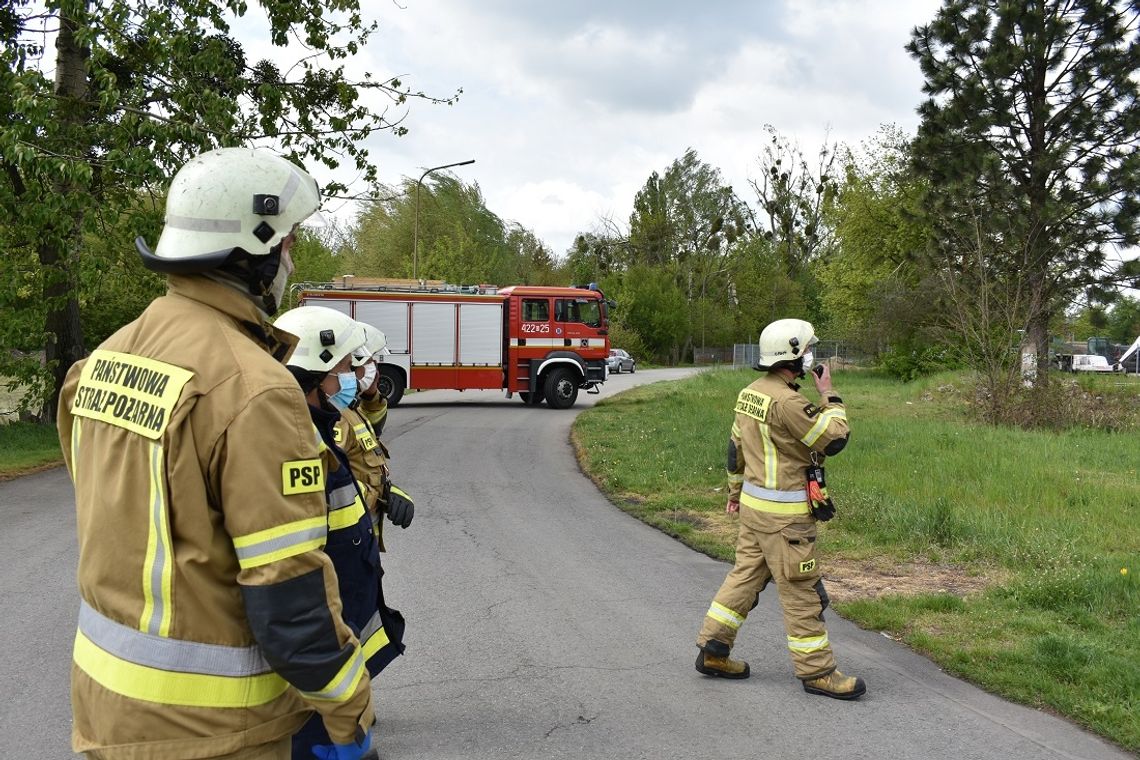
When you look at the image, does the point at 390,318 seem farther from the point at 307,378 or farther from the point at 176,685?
the point at 176,685

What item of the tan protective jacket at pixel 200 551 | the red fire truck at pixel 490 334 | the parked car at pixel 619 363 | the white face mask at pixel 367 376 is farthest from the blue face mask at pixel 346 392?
the parked car at pixel 619 363

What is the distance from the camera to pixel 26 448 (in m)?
14.4

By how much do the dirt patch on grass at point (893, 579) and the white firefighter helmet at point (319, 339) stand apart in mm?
4491

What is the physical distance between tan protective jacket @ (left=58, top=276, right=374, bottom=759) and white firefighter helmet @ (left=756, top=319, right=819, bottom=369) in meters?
3.52

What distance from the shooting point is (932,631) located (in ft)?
19.5

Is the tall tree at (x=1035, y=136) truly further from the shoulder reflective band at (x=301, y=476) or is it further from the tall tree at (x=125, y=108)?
the shoulder reflective band at (x=301, y=476)

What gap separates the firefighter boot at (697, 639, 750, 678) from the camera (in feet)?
16.4

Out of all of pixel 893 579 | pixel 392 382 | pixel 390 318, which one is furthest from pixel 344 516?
pixel 390 318

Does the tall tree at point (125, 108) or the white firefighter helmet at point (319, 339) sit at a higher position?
the tall tree at point (125, 108)

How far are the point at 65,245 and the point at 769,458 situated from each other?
37.2 feet

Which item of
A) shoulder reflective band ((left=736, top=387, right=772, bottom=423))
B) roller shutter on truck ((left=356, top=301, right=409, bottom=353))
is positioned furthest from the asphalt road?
roller shutter on truck ((left=356, top=301, right=409, bottom=353))

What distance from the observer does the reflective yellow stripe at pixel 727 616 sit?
4.98 m

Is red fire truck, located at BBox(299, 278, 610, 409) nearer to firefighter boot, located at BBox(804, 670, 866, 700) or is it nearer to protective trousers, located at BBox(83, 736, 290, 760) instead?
firefighter boot, located at BBox(804, 670, 866, 700)

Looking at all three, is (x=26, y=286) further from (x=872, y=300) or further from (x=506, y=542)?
(x=872, y=300)
